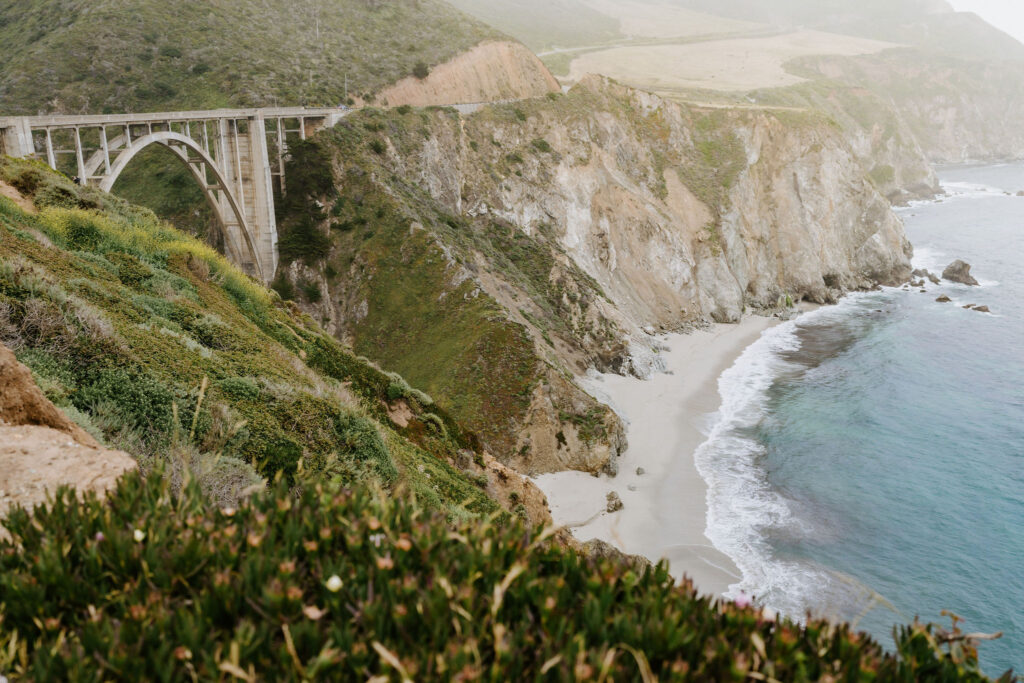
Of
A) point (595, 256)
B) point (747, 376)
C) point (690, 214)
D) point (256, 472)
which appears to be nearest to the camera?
point (256, 472)

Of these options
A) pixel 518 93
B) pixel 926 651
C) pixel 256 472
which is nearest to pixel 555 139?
pixel 518 93

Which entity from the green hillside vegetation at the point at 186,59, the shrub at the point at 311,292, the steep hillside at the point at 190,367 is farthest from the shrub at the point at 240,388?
the green hillside vegetation at the point at 186,59

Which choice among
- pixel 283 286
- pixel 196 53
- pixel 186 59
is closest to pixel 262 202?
pixel 283 286

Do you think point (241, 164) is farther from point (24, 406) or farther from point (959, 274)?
point (959, 274)

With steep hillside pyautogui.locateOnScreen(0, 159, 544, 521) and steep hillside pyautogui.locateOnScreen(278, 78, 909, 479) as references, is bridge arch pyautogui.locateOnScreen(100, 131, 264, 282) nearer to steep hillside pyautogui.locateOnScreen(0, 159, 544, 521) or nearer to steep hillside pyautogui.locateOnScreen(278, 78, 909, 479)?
steep hillside pyautogui.locateOnScreen(278, 78, 909, 479)

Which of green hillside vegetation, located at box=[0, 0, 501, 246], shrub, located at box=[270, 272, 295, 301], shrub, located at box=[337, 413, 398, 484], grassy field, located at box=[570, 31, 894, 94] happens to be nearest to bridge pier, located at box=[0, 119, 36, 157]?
shrub, located at box=[337, 413, 398, 484]

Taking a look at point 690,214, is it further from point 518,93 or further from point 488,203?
point 488,203

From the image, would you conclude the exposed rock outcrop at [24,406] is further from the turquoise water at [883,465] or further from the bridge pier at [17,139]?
the bridge pier at [17,139]

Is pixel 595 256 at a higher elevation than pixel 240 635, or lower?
lower
